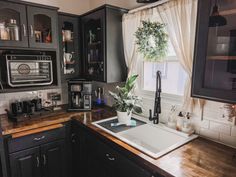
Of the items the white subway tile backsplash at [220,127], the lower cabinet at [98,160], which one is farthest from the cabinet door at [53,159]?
the white subway tile backsplash at [220,127]

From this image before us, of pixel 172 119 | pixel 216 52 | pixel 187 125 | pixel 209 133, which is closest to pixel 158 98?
pixel 172 119

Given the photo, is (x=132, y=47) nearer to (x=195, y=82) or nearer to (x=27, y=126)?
(x=195, y=82)

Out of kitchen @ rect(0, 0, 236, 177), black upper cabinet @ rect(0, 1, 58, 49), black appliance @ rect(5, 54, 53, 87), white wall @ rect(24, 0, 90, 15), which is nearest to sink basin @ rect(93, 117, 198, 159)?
kitchen @ rect(0, 0, 236, 177)

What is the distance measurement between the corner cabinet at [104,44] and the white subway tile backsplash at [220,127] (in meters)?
1.16

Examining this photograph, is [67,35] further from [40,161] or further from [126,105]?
[40,161]

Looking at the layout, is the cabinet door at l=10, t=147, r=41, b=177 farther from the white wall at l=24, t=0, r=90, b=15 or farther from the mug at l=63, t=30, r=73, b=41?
the white wall at l=24, t=0, r=90, b=15

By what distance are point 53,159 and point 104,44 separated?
4.72 feet

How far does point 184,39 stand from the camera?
60.4 inches

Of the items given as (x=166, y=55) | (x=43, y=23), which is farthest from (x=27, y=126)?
(x=166, y=55)

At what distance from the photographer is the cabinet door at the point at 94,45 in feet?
6.75

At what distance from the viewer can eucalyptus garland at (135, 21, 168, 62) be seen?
67.4 inches

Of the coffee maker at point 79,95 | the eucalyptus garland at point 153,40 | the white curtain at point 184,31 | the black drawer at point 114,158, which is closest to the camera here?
the black drawer at point 114,158

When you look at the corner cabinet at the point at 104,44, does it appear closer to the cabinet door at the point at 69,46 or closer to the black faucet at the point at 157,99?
the cabinet door at the point at 69,46

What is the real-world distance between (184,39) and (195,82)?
1.95 ft
